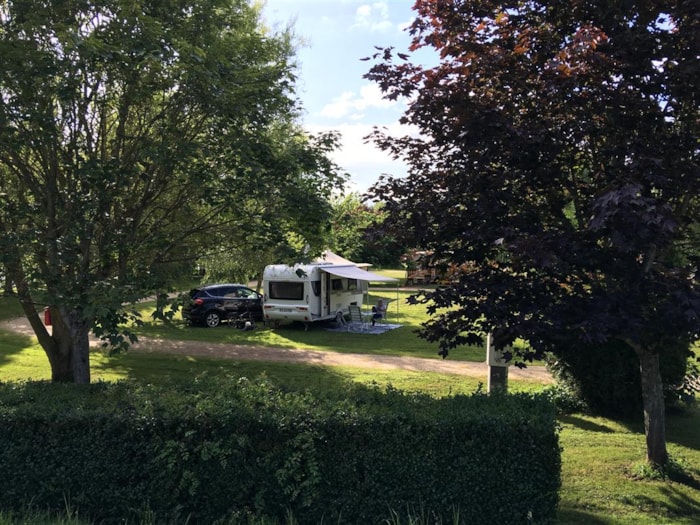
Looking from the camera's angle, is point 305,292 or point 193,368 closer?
point 193,368

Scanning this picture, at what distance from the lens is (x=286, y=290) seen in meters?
18.1

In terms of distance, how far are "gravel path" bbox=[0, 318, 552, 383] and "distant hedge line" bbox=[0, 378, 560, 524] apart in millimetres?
7117

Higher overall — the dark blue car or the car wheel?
the dark blue car

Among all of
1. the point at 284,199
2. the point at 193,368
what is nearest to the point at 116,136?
the point at 284,199

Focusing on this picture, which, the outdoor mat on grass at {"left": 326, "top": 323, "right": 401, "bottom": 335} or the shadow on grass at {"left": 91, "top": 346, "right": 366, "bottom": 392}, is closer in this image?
the shadow on grass at {"left": 91, "top": 346, "right": 366, "bottom": 392}

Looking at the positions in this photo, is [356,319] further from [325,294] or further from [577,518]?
[577,518]

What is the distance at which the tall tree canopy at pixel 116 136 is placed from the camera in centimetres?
540

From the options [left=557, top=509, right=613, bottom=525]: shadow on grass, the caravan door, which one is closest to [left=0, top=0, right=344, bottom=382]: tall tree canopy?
[left=557, top=509, right=613, bottom=525]: shadow on grass

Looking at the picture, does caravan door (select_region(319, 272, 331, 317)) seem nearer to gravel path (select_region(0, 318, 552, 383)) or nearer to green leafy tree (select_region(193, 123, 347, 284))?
gravel path (select_region(0, 318, 552, 383))

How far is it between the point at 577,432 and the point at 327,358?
22.8ft

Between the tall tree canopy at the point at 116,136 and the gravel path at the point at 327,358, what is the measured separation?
562cm

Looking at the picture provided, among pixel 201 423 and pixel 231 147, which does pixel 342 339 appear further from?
pixel 201 423

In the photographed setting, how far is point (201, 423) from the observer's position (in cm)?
393

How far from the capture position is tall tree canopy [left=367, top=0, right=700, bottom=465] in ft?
13.0
